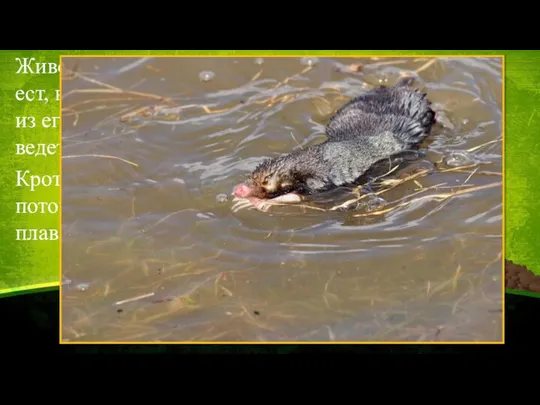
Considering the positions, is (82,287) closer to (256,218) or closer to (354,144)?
(256,218)

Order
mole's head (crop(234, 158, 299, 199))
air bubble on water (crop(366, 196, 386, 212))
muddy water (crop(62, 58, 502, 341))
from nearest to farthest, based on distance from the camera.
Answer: muddy water (crop(62, 58, 502, 341))
air bubble on water (crop(366, 196, 386, 212))
mole's head (crop(234, 158, 299, 199))

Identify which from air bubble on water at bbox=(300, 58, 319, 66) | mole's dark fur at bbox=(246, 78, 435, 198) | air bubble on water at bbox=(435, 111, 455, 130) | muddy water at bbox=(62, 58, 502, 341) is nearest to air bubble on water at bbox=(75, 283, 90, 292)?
muddy water at bbox=(62, 58, 502, 341)

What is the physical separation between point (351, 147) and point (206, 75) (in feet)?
4.37

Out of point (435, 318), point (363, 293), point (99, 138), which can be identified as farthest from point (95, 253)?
point (435, 318)

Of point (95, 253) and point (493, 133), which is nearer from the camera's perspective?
A: point (95, 253)

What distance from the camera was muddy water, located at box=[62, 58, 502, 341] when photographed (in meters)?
5.88

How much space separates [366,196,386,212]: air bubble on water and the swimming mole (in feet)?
1.04

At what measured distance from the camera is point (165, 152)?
6.61 meters

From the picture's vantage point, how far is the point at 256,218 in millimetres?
6285

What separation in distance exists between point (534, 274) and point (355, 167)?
166 cm

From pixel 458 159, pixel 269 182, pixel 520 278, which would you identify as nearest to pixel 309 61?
pixel 269 182

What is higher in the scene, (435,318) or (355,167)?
(355,167)

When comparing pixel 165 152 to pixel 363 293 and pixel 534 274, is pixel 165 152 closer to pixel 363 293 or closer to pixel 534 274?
pixel 363 293

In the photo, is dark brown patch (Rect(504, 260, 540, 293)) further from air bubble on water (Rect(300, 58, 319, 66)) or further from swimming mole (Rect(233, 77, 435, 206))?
air bubble on water (Rect(300, 58, 319, 66))
